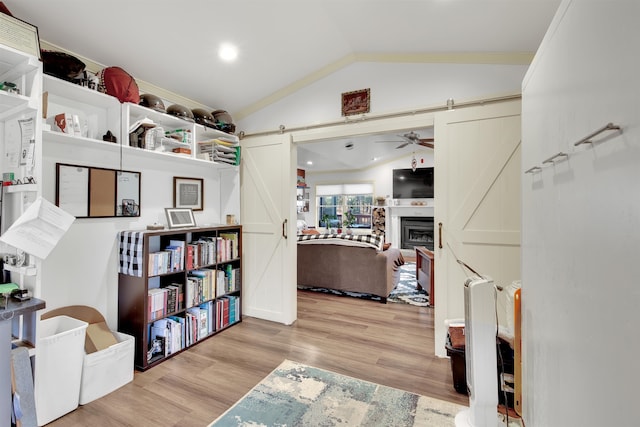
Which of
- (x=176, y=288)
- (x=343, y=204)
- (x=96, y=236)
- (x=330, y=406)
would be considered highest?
(x=343, y=204)

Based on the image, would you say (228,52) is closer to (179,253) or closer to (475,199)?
(179,253)

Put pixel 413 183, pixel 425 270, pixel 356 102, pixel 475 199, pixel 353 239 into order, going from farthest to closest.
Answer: pixel 413 183 → pixel 353 239 → pixel 425 270 → pixel 356 102 → pixel 475 199

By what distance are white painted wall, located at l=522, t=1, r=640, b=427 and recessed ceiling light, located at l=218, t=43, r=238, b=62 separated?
2.33m

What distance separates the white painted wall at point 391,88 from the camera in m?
2.55

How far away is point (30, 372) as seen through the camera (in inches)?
64.9

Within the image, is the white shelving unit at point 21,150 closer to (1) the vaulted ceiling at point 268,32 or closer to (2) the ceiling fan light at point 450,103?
(1) the vaulted ceiling at point 268,32

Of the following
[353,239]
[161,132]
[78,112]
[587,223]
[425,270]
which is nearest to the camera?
[587,223]

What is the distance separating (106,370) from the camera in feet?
6.98

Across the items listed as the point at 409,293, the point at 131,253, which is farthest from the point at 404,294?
the point at 131,253

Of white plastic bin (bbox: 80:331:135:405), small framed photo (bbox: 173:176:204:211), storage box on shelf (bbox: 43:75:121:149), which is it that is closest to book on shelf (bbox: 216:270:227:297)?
small framed photo (bbox: 173:176:204:211)

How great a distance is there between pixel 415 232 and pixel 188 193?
21.4ft

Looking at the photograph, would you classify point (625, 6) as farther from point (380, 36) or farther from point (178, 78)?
point (178, 78)

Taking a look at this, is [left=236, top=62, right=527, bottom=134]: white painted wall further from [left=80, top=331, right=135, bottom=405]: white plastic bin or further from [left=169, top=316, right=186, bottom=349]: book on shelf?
[left=80, top=331, right=135, bottom=405]: white plastic bin

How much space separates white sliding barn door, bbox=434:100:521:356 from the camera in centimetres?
246
